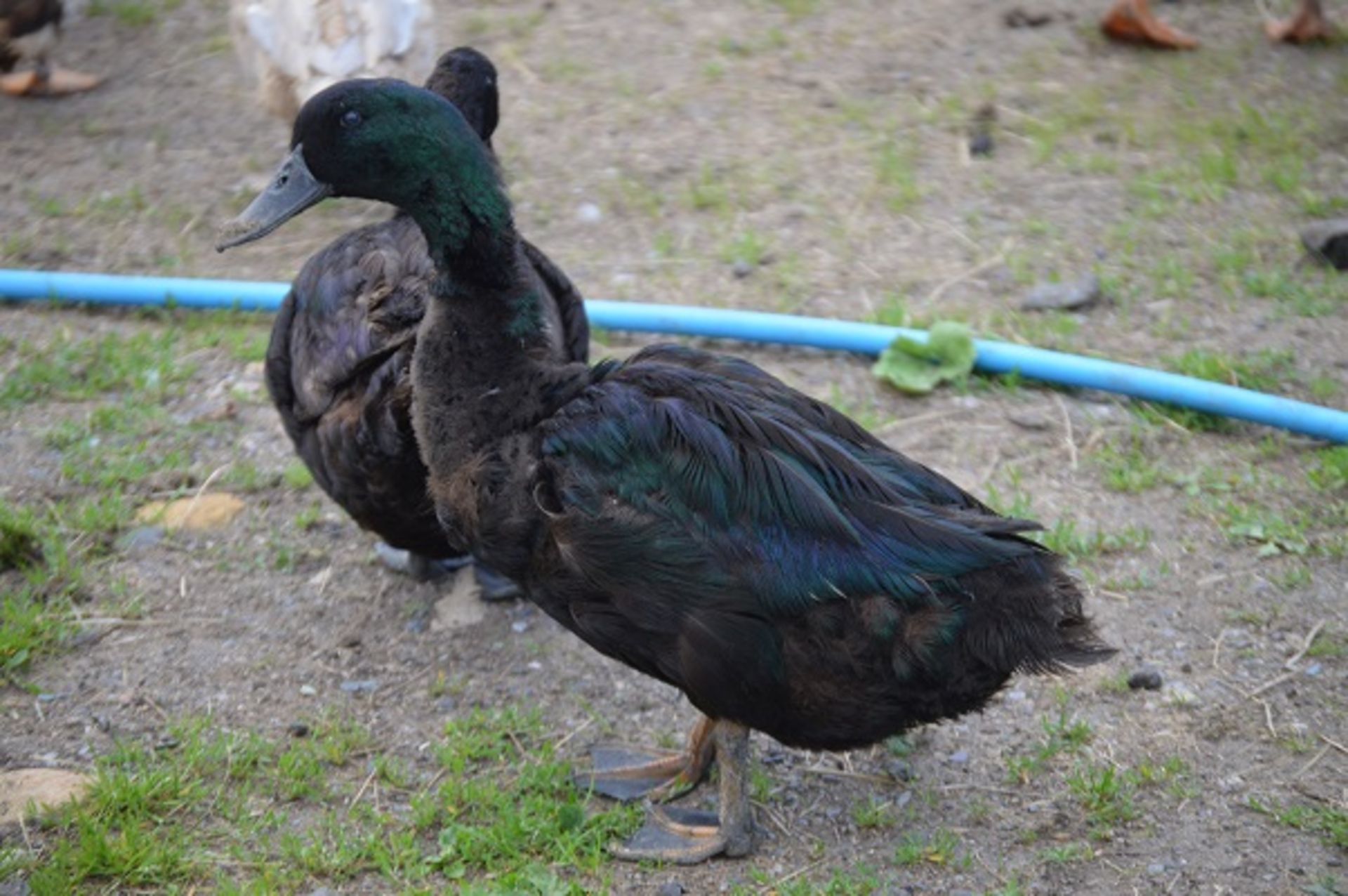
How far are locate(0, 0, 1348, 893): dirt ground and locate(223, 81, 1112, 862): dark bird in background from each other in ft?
1.58

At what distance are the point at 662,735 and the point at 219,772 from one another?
44.0 inches

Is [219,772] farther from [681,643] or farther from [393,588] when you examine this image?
[681,643]

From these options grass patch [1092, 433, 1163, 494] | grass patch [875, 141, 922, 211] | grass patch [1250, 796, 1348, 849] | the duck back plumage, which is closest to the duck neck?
the duck back plumage

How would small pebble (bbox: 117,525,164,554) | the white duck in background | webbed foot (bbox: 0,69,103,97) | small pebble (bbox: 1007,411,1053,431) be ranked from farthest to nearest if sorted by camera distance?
webbed foot (bbox: 0,69,103,97), the white duck in background, small pebble (bbox: 1007,411,1053,431), small pebble (bbox: 117,525,164,554)

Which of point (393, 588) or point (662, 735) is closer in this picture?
point (662, 735)

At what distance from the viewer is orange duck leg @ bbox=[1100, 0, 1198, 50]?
785 centimetres

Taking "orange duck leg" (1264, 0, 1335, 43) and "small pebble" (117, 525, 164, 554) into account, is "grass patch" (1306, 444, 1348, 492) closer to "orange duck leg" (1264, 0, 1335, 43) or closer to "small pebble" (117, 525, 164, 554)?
"small pebble" (117, 525, 164, 554)

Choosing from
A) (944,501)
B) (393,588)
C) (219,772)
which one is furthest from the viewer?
(393,588)

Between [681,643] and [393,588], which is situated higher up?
[681,643]

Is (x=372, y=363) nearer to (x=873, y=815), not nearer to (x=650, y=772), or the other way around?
(x=650, y=772)

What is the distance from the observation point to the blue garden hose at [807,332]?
202 inches

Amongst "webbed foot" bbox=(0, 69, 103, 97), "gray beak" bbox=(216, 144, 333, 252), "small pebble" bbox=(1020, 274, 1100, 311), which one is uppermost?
"gray beak" bbox=(216, 144, 333, 252)

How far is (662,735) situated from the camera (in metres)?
4.18

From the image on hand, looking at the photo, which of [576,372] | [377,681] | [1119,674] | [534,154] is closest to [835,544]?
[576,372]
